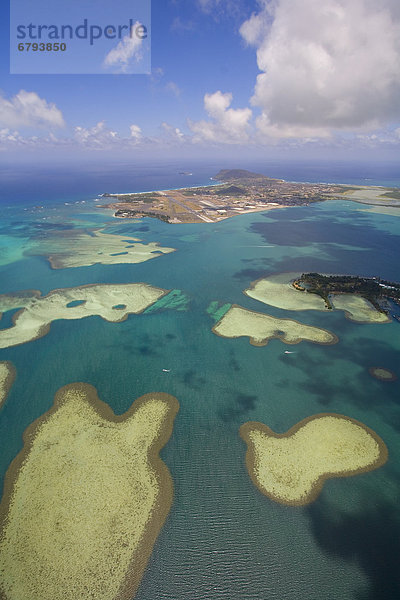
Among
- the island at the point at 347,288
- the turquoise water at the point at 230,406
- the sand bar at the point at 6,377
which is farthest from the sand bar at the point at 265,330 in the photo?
the sand bar at the point at 6,377

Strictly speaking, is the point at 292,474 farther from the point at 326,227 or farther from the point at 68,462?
the point at 326,227

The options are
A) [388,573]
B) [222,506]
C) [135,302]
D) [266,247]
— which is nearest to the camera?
[388,573]

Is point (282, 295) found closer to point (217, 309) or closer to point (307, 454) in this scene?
point (217, 309)

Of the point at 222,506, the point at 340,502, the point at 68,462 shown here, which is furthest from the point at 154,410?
the point at 340,502

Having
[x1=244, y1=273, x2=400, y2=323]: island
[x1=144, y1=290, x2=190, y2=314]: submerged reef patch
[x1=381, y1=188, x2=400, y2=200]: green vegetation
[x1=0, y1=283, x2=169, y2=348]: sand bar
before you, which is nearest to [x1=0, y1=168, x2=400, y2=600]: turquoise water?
[x1=144, y1=290, x2=190, y2=314]: submerged reef patch

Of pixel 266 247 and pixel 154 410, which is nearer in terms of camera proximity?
pixel 154 410

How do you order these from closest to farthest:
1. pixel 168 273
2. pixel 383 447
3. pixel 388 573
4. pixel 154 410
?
pixel 388 573 → pixel 383 447 → pixel 154 410 → pixel 168 273
